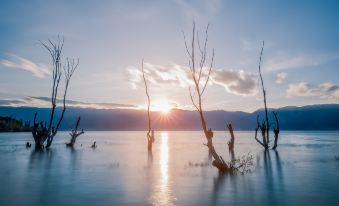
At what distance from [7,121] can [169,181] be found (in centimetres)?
13998

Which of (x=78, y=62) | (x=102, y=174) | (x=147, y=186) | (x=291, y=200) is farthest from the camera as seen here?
(x=78, y=62)

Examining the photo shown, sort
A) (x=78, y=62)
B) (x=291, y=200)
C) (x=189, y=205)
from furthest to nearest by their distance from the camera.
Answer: (x=78, y=62) → (x=291, y=200) → (x=189, y=205)

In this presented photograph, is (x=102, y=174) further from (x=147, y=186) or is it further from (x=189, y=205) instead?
(x=189, y=205)

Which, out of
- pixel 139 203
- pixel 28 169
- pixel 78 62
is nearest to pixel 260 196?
pixel 139 203

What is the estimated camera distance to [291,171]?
21.3 metres

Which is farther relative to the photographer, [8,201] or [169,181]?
[169,181]

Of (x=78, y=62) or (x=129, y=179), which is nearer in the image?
(x=129, y=179)

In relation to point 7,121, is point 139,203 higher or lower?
lower

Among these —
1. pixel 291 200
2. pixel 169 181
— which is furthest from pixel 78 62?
pixel 291 200

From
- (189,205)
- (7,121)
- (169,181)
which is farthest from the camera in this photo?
(7,121)

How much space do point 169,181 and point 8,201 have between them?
25.8 feet

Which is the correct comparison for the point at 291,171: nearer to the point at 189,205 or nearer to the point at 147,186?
the point at 147,186

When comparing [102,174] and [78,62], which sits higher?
[78,62]

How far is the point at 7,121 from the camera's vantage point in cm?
13888
